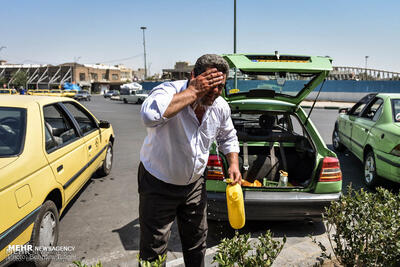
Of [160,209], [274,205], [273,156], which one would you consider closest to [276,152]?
[273,156]

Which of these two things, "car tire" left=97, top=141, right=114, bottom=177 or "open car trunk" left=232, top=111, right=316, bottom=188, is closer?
"open car trunk" left=232, top=111, right=316, bottom=188

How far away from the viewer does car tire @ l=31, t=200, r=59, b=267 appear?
8.27 ft

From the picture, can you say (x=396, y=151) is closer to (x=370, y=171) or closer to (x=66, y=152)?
(x=370, y=171)

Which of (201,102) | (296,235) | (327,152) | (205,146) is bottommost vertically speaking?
(296,235)

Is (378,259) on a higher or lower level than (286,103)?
lower

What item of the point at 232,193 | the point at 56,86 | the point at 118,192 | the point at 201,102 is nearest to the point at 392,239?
the point at 232,193

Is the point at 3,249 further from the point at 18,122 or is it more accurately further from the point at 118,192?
the point at 118,192

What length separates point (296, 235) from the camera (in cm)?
342

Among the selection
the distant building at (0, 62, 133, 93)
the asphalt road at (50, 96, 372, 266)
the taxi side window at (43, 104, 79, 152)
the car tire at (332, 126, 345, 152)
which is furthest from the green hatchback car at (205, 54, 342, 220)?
the distant building at (0, 62, 133, 93)

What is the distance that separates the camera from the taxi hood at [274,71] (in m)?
3.24

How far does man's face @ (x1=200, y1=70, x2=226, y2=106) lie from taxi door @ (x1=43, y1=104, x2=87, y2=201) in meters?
1.88

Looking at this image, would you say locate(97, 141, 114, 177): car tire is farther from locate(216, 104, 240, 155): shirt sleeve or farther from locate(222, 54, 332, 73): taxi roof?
locate(216, 104, 240, 155): shirt sleeve

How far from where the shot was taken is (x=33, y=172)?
2539 mm

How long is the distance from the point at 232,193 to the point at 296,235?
6.11ft
